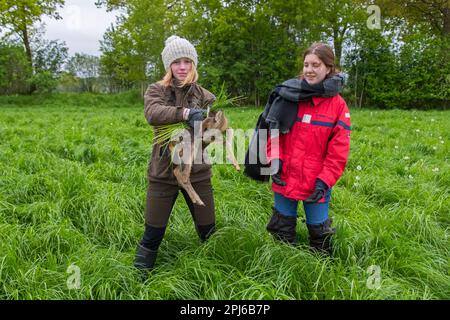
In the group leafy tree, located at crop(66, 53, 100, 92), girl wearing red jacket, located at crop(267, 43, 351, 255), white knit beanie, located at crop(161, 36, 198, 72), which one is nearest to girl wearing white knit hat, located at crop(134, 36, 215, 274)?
white knit beanie, located at crop(161, 36, 198, 72)

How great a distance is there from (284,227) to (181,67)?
1.30 m

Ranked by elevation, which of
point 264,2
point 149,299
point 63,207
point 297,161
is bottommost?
point 149,299

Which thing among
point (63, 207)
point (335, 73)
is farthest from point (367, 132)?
point (63, 207)

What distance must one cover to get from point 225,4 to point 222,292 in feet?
55.3

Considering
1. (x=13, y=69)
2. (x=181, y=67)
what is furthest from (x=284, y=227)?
(x=13, y=69)

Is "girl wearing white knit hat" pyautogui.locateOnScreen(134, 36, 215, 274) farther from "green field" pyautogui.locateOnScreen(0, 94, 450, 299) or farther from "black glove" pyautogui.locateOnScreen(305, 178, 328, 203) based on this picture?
"black glove" pyautogui.locateOnScreen(305, 178, 328, 203)

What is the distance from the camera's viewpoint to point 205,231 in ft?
8.75

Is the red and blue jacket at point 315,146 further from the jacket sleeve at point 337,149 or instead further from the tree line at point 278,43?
the tree line at point 278,43

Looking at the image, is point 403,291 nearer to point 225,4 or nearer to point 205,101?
point 205,101

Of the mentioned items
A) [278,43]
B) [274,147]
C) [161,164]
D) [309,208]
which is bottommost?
[309,208]

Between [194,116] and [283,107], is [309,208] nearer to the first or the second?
[283,107]

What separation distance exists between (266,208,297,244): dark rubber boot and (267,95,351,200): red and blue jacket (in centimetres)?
24

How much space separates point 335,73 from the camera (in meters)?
2.31

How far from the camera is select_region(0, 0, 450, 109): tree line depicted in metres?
15.9
